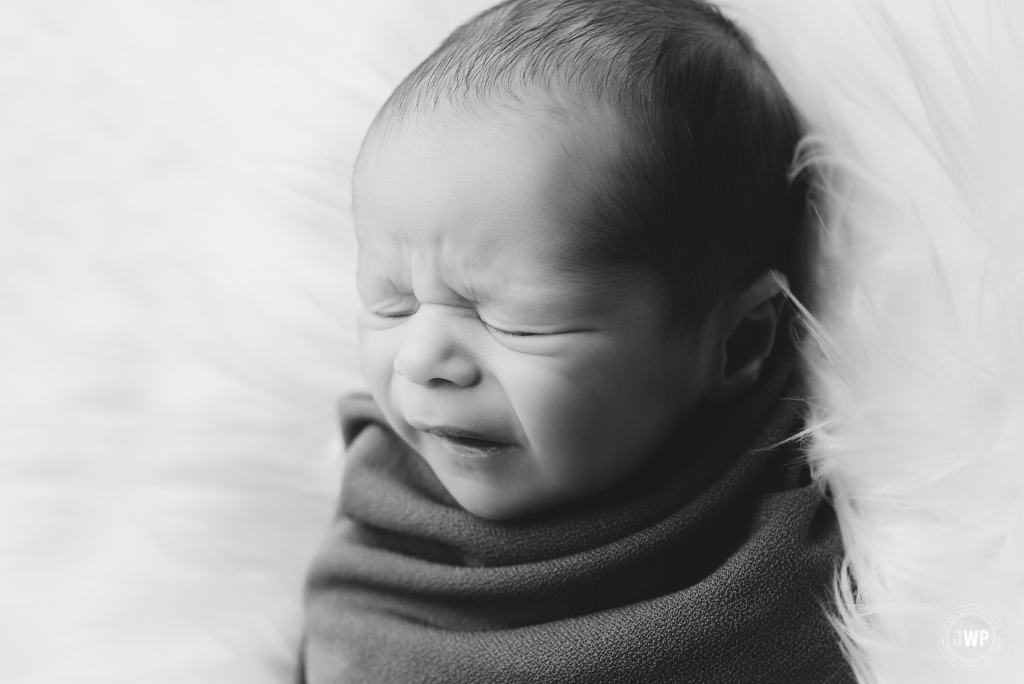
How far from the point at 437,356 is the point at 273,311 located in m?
0.38

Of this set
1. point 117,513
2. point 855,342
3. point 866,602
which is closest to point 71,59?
point 117,513

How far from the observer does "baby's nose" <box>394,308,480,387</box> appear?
788mm

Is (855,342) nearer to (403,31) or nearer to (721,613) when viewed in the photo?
(721,613)

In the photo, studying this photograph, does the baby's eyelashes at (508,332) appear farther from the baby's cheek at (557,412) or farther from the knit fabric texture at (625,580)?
the knit fabric texture at (625,580)

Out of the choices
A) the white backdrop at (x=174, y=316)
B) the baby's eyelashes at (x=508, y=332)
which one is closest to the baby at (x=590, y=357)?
the baby's eyelashes at (x=508, y=332)

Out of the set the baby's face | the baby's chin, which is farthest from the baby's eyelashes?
the baby's chin

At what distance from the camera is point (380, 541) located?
3.18ft

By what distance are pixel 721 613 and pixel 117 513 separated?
0.62 m

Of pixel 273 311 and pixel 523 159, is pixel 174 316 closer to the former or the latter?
pixel 273 311

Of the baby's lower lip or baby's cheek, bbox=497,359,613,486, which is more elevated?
baby's cheek, bbox=497,359,613,486

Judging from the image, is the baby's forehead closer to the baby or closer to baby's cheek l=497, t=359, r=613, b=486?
the baby

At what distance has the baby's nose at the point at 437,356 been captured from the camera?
79 centimetres

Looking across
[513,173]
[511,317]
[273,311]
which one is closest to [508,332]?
[511,317]

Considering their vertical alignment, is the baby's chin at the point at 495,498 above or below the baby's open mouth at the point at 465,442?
below
